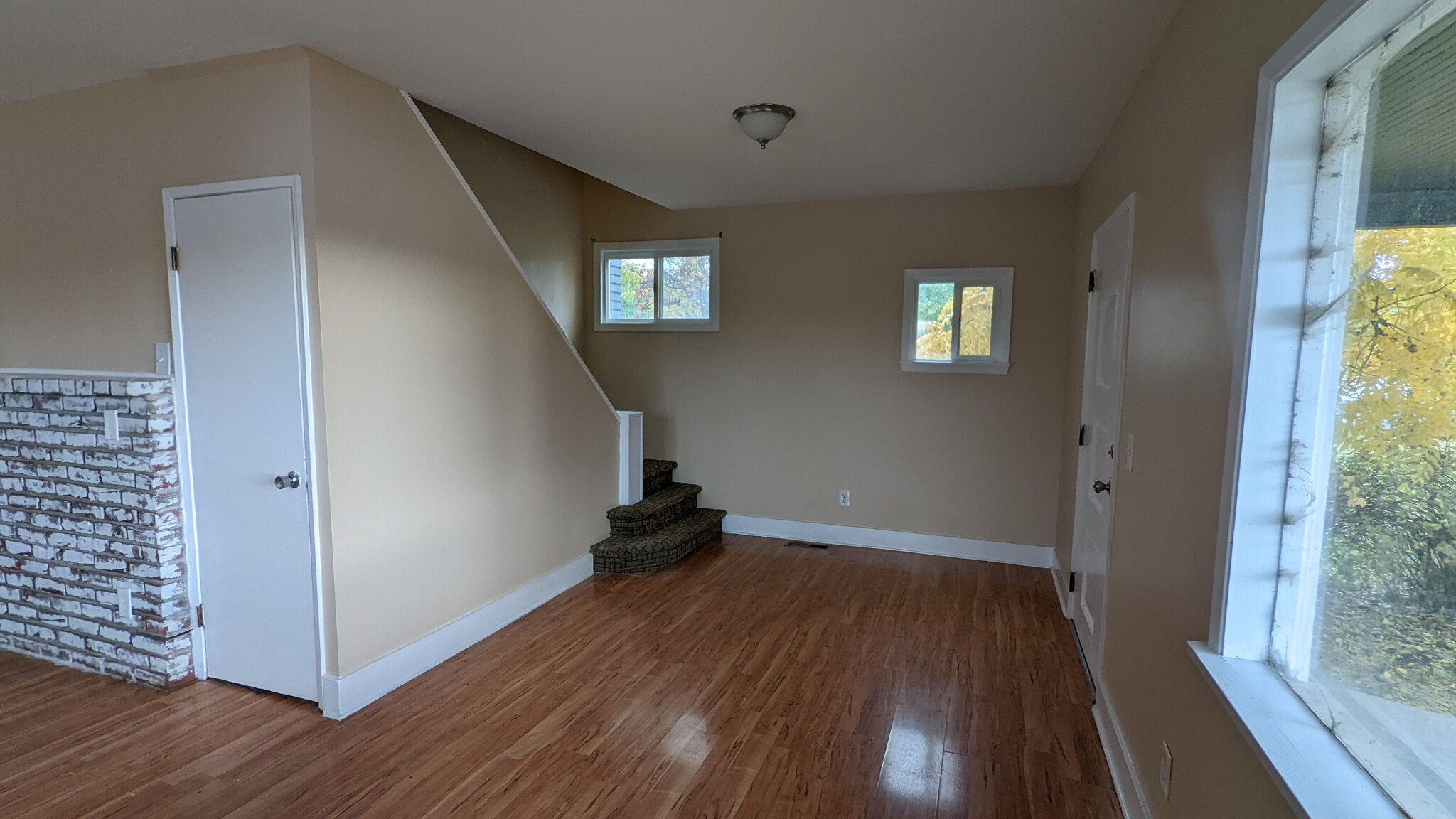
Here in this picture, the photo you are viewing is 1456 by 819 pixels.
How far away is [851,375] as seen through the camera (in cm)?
464

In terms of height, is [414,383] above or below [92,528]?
above

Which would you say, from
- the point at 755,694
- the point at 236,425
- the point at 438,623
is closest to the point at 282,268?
the point at 236,425

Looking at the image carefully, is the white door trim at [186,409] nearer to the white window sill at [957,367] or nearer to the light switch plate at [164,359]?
the light switch plate at [164,359]

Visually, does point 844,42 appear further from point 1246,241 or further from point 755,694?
point 755,694

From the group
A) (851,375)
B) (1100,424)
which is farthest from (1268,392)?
(851,375)

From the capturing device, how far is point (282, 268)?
7.90ft

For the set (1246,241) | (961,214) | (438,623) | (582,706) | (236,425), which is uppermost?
(961,214)

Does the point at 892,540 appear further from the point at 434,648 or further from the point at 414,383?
the point at 414,383

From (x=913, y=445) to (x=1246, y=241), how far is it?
129 inches

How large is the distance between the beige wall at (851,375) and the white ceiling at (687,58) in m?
1.01

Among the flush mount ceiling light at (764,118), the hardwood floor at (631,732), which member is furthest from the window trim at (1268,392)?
the flush mount ceiling light at (764,118)

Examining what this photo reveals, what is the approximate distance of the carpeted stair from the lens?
4.13 metres

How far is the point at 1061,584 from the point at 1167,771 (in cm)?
227

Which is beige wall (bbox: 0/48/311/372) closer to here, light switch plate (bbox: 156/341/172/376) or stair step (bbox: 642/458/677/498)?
light switch plate (bbox: 156/341/172/376)
